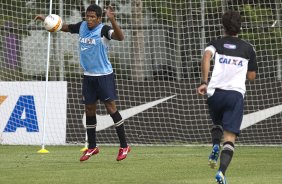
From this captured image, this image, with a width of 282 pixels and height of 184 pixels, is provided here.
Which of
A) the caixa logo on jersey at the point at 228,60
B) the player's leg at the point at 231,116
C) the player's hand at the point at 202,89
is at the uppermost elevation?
the caixa logo on jersey at the point at 228,60

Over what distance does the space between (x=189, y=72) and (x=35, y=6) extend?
3.61 metres

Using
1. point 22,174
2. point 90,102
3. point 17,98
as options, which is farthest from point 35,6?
point 22,174

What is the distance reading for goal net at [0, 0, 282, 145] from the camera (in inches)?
676

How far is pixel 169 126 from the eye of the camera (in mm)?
17391

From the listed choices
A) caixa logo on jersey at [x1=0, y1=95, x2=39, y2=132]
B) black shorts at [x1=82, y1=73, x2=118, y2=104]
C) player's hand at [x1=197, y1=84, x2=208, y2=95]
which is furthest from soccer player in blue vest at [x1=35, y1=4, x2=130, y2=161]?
caixa logo on jersey at [x1=0, y1=95, x2=39, y2=132]

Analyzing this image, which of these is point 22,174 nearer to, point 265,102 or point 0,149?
point 0,149

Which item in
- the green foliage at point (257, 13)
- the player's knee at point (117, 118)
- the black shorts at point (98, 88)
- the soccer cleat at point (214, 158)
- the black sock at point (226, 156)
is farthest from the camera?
the green foliage at point (257, 13)

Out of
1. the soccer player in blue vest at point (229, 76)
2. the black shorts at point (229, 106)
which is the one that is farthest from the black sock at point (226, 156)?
the black shorts at point (229, 106)

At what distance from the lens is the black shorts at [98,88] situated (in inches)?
478

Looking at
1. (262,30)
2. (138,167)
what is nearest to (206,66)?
(138,167)

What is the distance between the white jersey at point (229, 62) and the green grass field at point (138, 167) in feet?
3.57

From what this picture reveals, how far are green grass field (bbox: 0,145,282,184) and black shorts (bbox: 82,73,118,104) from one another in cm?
90

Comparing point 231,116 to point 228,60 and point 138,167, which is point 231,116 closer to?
point 228,60

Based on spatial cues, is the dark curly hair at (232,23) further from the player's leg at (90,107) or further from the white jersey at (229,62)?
the player's leg at (90,107)
